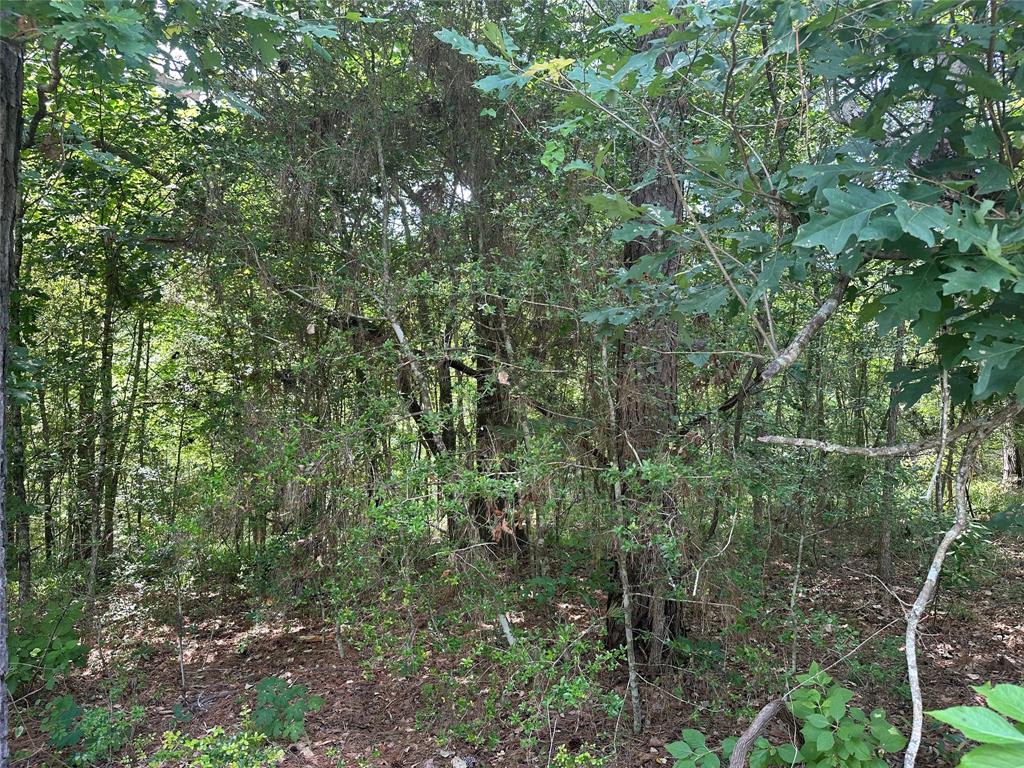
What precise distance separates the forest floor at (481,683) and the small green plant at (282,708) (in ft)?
0.45

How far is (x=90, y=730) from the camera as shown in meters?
3.51

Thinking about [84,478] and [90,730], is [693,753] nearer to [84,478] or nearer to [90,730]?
[90,730]

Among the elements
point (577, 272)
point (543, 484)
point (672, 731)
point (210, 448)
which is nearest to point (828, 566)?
point (672, 731)

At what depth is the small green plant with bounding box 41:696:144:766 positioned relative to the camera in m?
3.46

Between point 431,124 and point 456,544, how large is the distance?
3.06 m

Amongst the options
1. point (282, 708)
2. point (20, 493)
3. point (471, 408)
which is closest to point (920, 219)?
point (471, 408)

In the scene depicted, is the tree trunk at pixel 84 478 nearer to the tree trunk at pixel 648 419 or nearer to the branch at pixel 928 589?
the tree trunk at pixel 648 419

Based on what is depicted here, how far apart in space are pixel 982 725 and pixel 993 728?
15 mm

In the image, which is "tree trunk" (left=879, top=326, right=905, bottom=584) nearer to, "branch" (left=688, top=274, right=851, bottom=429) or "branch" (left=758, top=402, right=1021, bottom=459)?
"branch" (left=758, top=402, right=1021, bottom=459)

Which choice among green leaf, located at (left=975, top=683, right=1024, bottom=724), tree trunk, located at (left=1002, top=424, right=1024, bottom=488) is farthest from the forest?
tree trunk, located at (left=1002, top=424, right=1024, bottom=488)

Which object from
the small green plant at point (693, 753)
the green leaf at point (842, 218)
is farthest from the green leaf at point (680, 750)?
the green leaf at point (842, 218)

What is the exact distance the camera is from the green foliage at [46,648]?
4.02 metres

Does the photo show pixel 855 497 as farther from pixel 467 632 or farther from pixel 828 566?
pixel 467 632

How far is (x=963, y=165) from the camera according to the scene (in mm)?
1975
